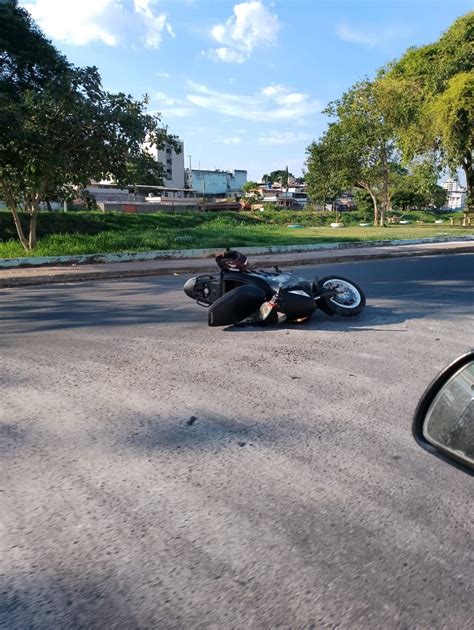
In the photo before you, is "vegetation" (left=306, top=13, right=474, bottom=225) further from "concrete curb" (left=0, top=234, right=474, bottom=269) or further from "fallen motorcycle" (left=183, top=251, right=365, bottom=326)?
"fallen motorcycle" (left=183, top=251, right=365, bottom=326)

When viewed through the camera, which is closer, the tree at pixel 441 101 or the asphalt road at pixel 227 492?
the asphalt road at pixel 227 492

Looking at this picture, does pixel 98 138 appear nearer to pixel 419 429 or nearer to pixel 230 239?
pixel 230 239

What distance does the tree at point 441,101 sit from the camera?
2842 cm

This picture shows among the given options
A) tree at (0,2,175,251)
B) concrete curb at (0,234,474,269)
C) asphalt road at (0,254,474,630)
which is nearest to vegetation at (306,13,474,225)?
concrete curb at (0,234,474,269)

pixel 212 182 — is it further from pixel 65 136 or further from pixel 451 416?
pixel 451 416

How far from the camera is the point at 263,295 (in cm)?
645

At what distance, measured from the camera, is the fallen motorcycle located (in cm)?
633

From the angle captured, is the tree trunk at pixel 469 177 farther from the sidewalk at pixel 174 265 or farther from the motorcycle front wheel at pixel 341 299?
the motorcycle front wheel at pixel 341 299

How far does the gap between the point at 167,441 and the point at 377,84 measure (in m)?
34.1

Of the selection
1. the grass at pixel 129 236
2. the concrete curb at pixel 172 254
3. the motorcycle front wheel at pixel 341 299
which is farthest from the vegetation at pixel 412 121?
the motorcycle front wheel at pixel 341 299

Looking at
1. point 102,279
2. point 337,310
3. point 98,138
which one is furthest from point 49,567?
point 98,138

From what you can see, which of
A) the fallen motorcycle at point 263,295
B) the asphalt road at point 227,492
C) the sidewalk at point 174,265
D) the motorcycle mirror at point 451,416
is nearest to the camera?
the motorcycle mirror at point 451,416

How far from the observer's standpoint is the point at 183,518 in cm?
266

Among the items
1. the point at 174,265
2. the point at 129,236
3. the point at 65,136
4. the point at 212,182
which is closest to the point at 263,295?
the point at 174,265
